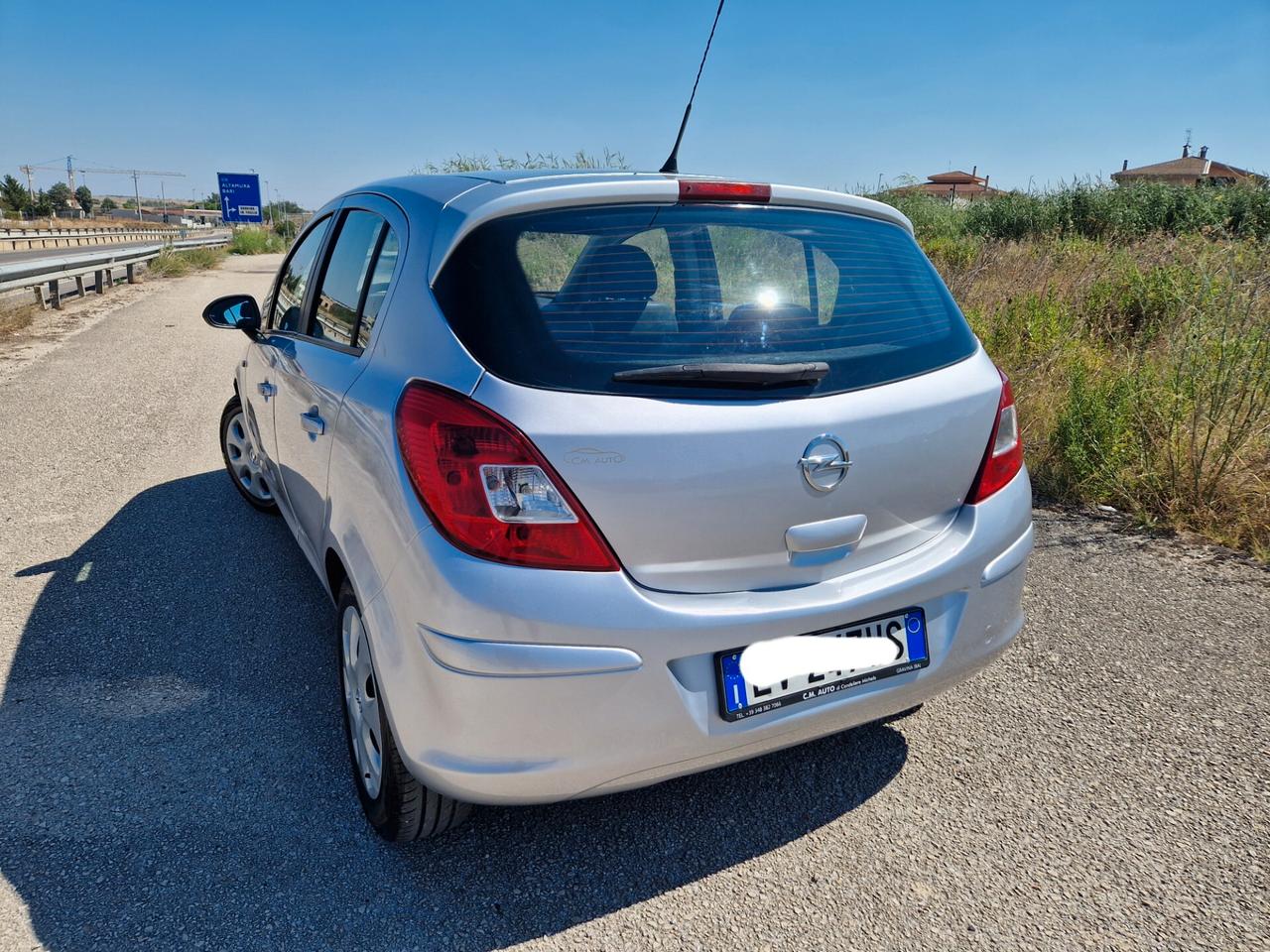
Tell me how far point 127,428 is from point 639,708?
6.16 m

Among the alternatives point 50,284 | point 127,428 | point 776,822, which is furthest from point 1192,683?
point 50,284

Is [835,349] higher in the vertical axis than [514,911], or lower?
higher

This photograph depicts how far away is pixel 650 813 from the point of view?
2500mm

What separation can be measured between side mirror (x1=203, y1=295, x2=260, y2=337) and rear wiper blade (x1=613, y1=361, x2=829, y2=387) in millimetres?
2493

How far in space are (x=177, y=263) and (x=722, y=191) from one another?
24.6 metres

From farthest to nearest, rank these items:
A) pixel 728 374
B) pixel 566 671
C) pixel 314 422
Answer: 1. pixel 314 422
2. pixel 728 374
3. pixel 566 671

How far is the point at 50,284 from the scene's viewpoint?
13547 mm

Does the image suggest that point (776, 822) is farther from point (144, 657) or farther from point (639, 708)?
point (144, 657)

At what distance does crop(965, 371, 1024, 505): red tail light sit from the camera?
2.37m

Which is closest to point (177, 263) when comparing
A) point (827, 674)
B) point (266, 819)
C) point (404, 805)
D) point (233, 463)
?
point (233, 463)

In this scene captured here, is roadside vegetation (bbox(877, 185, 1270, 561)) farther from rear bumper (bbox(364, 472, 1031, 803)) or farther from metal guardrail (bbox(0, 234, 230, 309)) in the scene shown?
metal guardrail (bbox(0, 234, 230, 309))

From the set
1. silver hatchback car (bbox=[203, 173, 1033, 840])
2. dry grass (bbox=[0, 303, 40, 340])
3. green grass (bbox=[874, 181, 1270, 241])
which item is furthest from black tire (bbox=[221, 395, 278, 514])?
green grass (bbox=[874, 181, 1270, 241])

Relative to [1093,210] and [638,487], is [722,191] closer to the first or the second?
[638,487]

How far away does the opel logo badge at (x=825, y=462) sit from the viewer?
2.01m
